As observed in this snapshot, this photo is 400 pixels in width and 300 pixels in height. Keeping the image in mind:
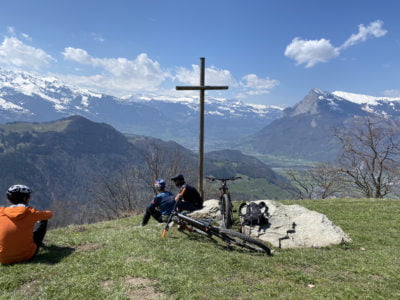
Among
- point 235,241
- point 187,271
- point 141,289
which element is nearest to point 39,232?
point 141,289

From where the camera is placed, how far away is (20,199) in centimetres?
786

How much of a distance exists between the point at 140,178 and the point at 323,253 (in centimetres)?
3908

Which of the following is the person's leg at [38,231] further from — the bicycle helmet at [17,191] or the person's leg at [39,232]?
the bicycle helmet at [17,191]

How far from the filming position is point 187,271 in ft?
23.8

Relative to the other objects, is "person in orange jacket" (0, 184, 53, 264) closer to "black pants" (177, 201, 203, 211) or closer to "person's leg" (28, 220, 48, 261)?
"person's leg" (28, 220, 48, 261)

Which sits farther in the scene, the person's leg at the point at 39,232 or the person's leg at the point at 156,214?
the person's leg at the point at 156,214

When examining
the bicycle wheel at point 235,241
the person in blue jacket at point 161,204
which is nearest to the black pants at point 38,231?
the person in blue jacket at point 161,204

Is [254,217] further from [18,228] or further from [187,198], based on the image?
[18,228]

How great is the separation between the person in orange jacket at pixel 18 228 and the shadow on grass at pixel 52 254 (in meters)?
0.35

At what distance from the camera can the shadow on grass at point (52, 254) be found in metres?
7.93

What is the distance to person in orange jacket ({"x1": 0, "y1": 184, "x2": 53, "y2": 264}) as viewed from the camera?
7.20 m

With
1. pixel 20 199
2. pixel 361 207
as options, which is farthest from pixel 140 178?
pixel 20 199

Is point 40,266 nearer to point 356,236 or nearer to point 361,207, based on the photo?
point 356,236

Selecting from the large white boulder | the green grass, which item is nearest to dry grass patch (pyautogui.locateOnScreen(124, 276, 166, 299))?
the green grass
